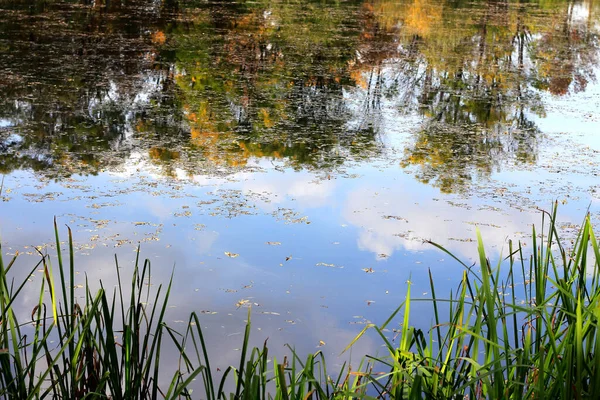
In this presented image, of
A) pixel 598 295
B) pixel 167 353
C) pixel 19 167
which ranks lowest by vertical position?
pixel 167 353

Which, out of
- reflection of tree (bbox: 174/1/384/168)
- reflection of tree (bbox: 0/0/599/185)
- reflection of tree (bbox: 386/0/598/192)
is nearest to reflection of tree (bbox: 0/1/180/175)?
reflection of tree (bbox: 0/0/599/185)

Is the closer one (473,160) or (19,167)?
(19,167)

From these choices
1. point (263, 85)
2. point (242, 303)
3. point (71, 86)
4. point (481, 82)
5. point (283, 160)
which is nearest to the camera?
point (242, 303)

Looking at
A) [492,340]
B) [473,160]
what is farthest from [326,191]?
[492,340]

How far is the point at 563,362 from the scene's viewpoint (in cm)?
141

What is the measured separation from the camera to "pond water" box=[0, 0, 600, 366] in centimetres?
325

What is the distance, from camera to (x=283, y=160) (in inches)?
193

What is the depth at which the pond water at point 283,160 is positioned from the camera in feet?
10.7

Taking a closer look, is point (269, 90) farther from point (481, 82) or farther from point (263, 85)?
point (481, 82)

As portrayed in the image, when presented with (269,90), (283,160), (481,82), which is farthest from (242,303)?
(481,82)

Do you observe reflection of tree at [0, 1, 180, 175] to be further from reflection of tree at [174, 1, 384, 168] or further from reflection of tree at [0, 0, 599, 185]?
reflection of tree at [174, 1, 384, 168]

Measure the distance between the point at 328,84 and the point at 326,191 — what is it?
9.53ft

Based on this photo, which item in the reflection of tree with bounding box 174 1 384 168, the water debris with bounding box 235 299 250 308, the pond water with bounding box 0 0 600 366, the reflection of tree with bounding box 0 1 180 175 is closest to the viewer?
the water debris with bounding box 235 299 250 308

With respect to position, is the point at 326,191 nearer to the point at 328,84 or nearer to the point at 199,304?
the point at 199,304
